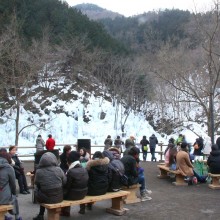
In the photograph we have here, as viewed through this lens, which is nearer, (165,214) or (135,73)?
(165,214)

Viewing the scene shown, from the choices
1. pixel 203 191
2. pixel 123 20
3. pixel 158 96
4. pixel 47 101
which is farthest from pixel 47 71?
pixel 123 20

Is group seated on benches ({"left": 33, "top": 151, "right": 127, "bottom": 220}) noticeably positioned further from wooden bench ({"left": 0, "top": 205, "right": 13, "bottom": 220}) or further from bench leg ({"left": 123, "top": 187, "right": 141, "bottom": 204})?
bench leg ({"left": 123, "top": 187, "right": 141, "bottom": 204})

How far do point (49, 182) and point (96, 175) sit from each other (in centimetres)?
124

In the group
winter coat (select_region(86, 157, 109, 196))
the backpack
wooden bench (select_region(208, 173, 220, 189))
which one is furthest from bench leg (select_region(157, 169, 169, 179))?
winter coat (select_region(86, 157, 109, 196))

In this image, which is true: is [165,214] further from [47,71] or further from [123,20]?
[123,20]

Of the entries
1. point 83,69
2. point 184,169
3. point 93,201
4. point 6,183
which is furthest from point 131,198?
point 83,69

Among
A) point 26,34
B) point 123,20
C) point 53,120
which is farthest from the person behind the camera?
point 123,20

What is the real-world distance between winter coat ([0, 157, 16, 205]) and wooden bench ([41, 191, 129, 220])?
0.69 meters

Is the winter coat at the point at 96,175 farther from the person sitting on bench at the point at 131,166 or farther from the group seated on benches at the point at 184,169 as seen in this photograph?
the group seated on benches at the point at 184,169

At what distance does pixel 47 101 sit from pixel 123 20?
150 feet

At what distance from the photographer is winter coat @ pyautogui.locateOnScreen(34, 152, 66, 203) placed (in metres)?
6.68

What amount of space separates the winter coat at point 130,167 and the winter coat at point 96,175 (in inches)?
47.8

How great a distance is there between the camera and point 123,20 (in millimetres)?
76000

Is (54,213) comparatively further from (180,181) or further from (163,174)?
(163,174)
